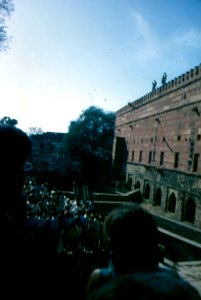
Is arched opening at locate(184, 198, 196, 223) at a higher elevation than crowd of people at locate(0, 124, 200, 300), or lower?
lower

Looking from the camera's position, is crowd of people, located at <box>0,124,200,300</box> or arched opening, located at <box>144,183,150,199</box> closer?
crowd of people, located at <box>0,124,200,300</box>

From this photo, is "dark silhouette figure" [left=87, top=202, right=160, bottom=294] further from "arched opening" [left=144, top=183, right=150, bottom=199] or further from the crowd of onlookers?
"arched opening" [left=144, top=183, right=150, bottom=199]

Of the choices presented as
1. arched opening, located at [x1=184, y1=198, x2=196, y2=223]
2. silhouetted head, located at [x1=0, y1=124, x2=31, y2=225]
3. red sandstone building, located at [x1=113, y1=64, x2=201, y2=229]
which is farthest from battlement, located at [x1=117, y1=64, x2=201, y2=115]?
silhouetted head, located at [x1=0, y1=124, x2=31, y2=225]

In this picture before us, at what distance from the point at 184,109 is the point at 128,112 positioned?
13637 millimetres

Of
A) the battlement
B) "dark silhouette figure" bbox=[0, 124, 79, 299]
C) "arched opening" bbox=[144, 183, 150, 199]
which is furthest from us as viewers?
"arched opening" bbox=[144, 183, 150, 199]

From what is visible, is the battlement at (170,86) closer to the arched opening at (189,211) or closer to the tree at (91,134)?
the arched opening at (189,211)

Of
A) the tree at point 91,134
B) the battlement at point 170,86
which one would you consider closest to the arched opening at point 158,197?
the battlement at point 170,86

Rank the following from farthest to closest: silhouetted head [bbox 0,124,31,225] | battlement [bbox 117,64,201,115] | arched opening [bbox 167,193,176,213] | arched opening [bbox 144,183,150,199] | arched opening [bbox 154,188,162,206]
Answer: arched opening [bbox 144,183,150,199]
arched opening [bbox 154,188,162,206]
arched opening [bbox 167,193,176,213]
battlement [bbox 117,64,201,115]
silhouetted head [bbox 0,124,31,225]

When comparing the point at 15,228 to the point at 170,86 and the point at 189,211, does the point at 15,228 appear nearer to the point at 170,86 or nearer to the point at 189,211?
the point at 189,211

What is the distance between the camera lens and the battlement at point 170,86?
20922 mm

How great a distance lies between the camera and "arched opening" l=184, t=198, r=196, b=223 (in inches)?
788

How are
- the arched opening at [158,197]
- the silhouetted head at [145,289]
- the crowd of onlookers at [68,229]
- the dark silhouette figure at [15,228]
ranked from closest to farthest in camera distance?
the silhouetted head at [145,289]
the dark silhouette figure at [15,228]
the crowd of onlookers at [68,229]
the arched opening at [158,197]

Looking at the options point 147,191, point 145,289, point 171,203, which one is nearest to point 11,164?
point 145,289

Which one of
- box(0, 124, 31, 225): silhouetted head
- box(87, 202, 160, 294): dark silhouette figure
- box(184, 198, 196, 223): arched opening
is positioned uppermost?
box(0, 124, 31, 225): silhouetted head
